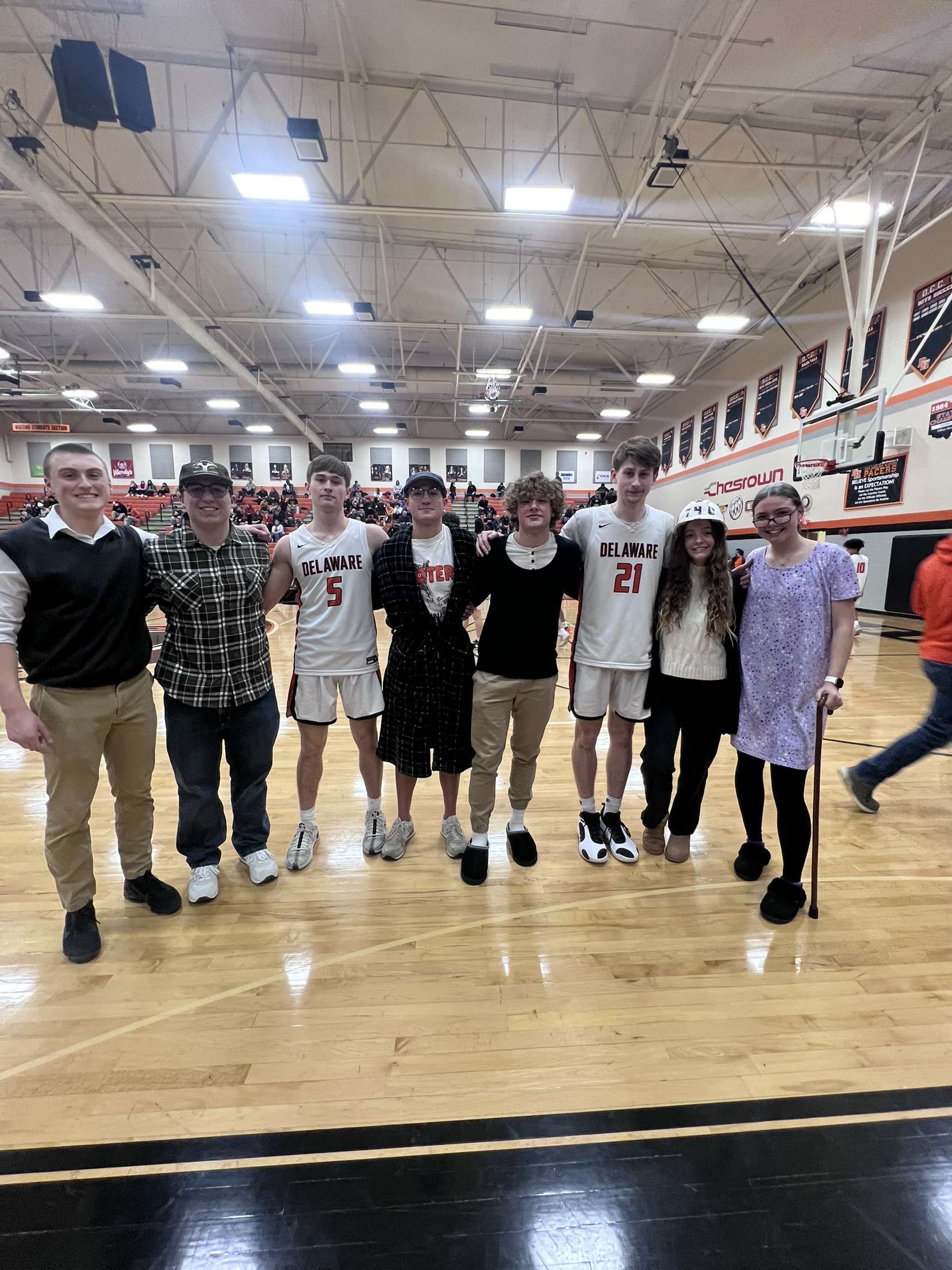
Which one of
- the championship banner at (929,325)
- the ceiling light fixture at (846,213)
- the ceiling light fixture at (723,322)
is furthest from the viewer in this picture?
the ceiling light fixture at (723,322)

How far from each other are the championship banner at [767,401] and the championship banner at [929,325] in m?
4.22

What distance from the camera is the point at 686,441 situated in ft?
64.8

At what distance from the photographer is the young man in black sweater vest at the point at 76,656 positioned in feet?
6.14

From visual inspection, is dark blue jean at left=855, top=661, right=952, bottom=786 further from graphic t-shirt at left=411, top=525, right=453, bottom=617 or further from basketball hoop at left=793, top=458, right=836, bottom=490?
basketball hoop at left=793, top=458, right=836, bottom=490

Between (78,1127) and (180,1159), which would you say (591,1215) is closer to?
(180,1159)

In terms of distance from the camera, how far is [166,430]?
2525 centimetres

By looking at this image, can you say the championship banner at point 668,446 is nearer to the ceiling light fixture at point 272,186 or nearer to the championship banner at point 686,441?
the championship banner at point 686,441

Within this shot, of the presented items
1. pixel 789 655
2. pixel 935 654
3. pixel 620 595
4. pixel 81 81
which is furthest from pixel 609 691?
pixel 81 81

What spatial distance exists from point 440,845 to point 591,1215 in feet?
5.59

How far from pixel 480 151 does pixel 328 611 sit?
921 cm

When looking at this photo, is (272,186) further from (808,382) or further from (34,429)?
(34,429)

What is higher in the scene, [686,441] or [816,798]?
[686,441]

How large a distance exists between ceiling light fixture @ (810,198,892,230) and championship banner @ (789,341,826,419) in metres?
3.74

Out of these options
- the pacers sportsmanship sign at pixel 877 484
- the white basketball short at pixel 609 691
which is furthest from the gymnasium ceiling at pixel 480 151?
the white basketball short at pixel 609 691
